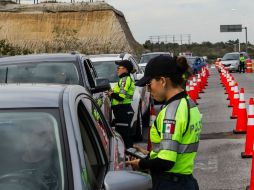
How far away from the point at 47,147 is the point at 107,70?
10081 millimetres

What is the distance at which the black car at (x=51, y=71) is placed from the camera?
9180 mm

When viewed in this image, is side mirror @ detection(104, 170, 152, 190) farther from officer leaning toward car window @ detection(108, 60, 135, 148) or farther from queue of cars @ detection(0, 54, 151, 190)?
officer leaning toward car window @ detection(108, 60, 135, 148)

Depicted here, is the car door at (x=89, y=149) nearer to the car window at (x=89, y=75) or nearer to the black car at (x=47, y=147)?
the black car at (x=47, y=147)

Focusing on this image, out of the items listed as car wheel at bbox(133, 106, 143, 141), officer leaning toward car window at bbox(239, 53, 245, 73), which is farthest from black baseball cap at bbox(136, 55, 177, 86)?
officer leaning toward car window at bbox(239, 53, 245, 73)

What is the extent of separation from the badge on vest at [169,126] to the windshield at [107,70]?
29.9 ft

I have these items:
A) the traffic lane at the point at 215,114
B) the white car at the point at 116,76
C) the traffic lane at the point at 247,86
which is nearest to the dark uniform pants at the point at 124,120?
the white car at the point at 116,76

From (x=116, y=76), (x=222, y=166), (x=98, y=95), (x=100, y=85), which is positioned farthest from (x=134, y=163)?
(x=116, y=76)

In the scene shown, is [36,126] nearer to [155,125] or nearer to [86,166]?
[86,166]

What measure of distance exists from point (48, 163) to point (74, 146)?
18cm

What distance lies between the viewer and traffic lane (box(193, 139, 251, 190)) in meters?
8.80

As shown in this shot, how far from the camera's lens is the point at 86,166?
12.2 ft

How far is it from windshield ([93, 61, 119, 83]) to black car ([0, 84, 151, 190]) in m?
9.44

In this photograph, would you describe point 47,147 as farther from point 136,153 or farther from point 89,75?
point 89,75

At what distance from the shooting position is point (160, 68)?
4.52 meters
